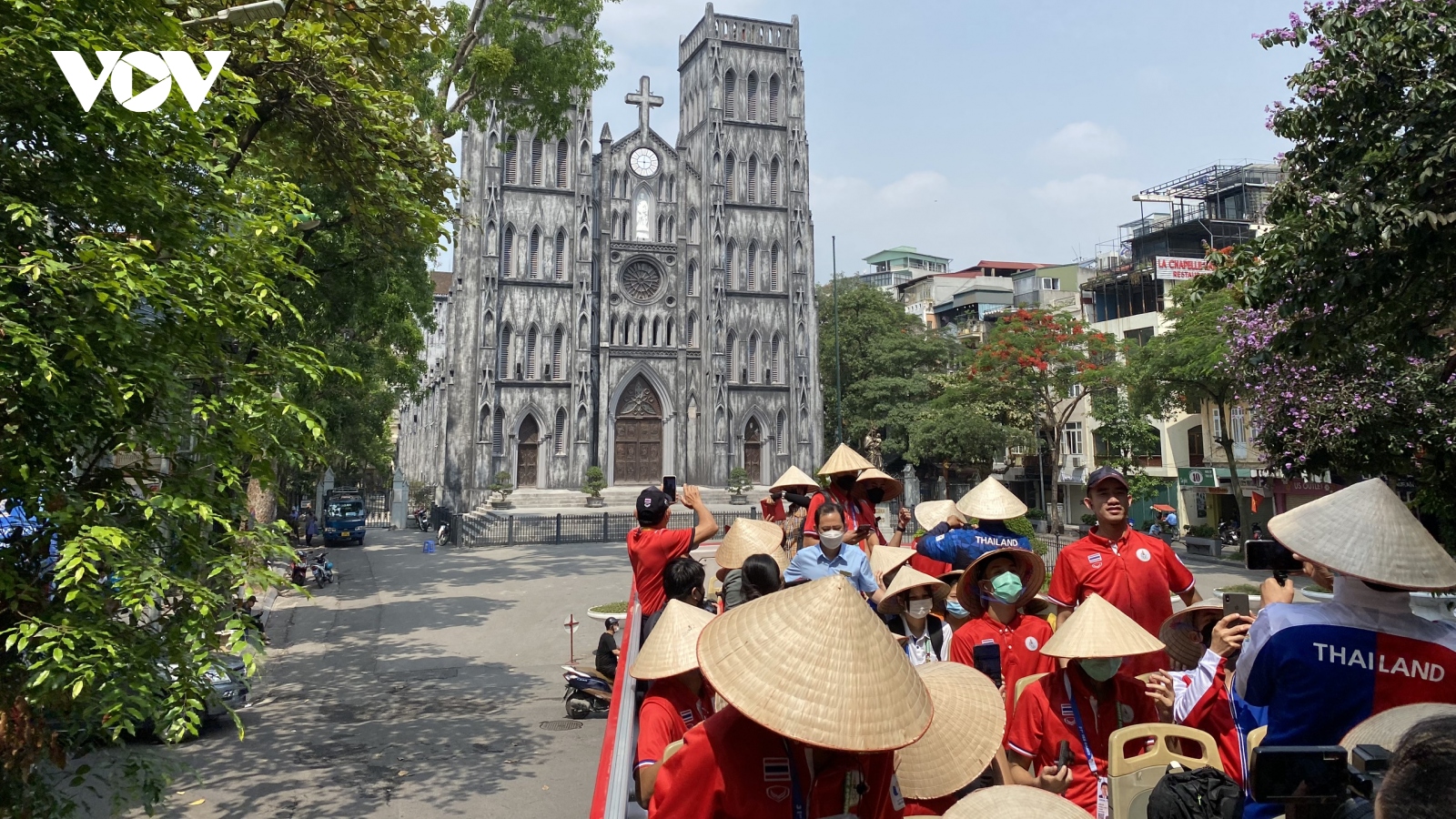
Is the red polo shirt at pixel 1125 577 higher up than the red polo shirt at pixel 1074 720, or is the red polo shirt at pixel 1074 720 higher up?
the red polo shirt at pixel 1125 577

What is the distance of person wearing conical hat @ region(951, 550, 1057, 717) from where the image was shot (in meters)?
4.22

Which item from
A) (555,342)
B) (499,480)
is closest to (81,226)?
(499,480)

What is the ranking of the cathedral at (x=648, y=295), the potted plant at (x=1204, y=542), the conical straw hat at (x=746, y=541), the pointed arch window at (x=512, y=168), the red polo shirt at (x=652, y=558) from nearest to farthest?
the red polo shirt at (x=652, y=558) → the conical straw hat at (x=746, y=541) → the potted plant at (x=1204, y=542) → the cathedral at (x=648, y=295) → the pointed arch window at (x=512, y=168)

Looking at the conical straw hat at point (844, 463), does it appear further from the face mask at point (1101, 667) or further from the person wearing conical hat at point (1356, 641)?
the person wearing conical hat at point (1356, 641)

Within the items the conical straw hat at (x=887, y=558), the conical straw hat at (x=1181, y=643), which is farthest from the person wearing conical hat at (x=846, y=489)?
the conical straw hat at (x=1181, y=643)

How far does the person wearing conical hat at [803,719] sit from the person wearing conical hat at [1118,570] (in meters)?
2.40

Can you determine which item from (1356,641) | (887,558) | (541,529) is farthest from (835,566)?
(541,529)

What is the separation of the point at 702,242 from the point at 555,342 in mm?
7896

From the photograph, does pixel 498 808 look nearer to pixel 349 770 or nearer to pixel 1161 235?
pixel 349 770

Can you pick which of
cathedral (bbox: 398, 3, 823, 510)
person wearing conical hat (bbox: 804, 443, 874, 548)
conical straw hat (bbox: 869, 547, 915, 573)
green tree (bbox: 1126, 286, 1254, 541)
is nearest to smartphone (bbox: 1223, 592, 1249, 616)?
conical straw hat (bbox: 869, 547, 915, 573)

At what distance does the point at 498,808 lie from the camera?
6770 millimetres

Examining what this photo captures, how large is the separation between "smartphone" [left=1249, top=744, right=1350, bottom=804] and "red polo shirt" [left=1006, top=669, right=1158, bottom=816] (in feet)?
4.90

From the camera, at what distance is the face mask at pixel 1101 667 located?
3.53m

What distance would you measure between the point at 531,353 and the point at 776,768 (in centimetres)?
3665
